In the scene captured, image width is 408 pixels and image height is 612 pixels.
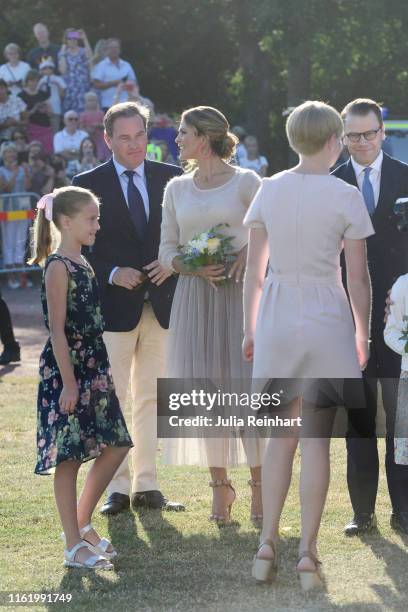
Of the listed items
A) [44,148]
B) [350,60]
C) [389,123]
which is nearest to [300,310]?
[389,123]

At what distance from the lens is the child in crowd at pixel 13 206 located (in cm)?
1806

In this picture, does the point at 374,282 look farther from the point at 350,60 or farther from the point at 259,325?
the point at 350,60

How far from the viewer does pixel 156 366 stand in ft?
23.3

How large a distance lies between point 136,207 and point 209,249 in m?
0.91

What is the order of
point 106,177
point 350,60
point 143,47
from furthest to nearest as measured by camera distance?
point 143,47 → point 350,60 → point 106,177

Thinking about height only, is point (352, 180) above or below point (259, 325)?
above

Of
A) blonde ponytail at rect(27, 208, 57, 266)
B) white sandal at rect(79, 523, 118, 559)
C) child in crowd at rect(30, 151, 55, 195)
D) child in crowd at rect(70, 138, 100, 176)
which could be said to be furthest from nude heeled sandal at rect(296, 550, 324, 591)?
child in crowd at rect(30, 151, 55, 195)

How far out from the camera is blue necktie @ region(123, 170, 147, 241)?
275 inches

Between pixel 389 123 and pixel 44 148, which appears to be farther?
pixel 44 148

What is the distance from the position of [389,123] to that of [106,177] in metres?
10.00

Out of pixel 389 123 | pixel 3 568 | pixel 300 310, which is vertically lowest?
pixel 3 568

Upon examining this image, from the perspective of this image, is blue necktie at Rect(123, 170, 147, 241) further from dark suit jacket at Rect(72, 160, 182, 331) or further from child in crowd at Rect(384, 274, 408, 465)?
child in crowd at Rect(384, 274, 408, 465)

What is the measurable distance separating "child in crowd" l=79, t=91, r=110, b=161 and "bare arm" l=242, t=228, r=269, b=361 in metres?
13.9

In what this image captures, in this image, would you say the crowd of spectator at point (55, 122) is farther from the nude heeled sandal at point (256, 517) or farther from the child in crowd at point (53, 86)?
the nude heeled sandal at point (256, 517)
